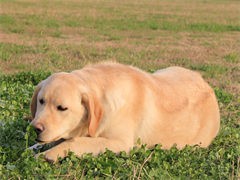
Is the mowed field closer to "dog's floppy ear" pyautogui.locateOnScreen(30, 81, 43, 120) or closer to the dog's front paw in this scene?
the dog's front paw

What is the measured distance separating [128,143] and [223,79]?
696cm

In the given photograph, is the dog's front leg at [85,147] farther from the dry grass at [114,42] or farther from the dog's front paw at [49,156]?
the dry grass at [114,42]

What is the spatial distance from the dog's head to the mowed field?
18cm

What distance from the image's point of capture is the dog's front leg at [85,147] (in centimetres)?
558

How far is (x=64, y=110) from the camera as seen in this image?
18.2 ft

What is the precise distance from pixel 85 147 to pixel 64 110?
48cm

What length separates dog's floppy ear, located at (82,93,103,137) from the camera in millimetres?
5645

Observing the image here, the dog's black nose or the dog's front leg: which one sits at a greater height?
the dog's black nose

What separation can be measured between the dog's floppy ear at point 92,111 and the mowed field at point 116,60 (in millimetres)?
301

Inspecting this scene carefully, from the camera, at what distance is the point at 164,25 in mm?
27469

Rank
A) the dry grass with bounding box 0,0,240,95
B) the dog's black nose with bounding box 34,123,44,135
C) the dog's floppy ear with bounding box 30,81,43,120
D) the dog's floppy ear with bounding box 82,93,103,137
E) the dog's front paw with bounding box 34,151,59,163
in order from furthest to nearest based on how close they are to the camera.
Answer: the dry grass with bounding box 0,0,240,95, the dog's floppy ear with bounding box 30,81,43,120, the dog's floppy ear with bounding box 82,93,103,137, the dog's front paw with bounding box 34,151,59,163, the dog's black nose with bounding box 34,123,44,135

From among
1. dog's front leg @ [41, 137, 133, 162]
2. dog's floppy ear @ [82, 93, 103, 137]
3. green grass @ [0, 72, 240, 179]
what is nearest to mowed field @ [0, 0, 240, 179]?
green grass @ [0, 72, 240, 179]

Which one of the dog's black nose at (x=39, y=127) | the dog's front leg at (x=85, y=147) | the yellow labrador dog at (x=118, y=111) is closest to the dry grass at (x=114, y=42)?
the yellow labrador dog at (x=118, y=111)

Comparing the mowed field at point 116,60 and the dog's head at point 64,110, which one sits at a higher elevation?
the dog's head at point 64,110
